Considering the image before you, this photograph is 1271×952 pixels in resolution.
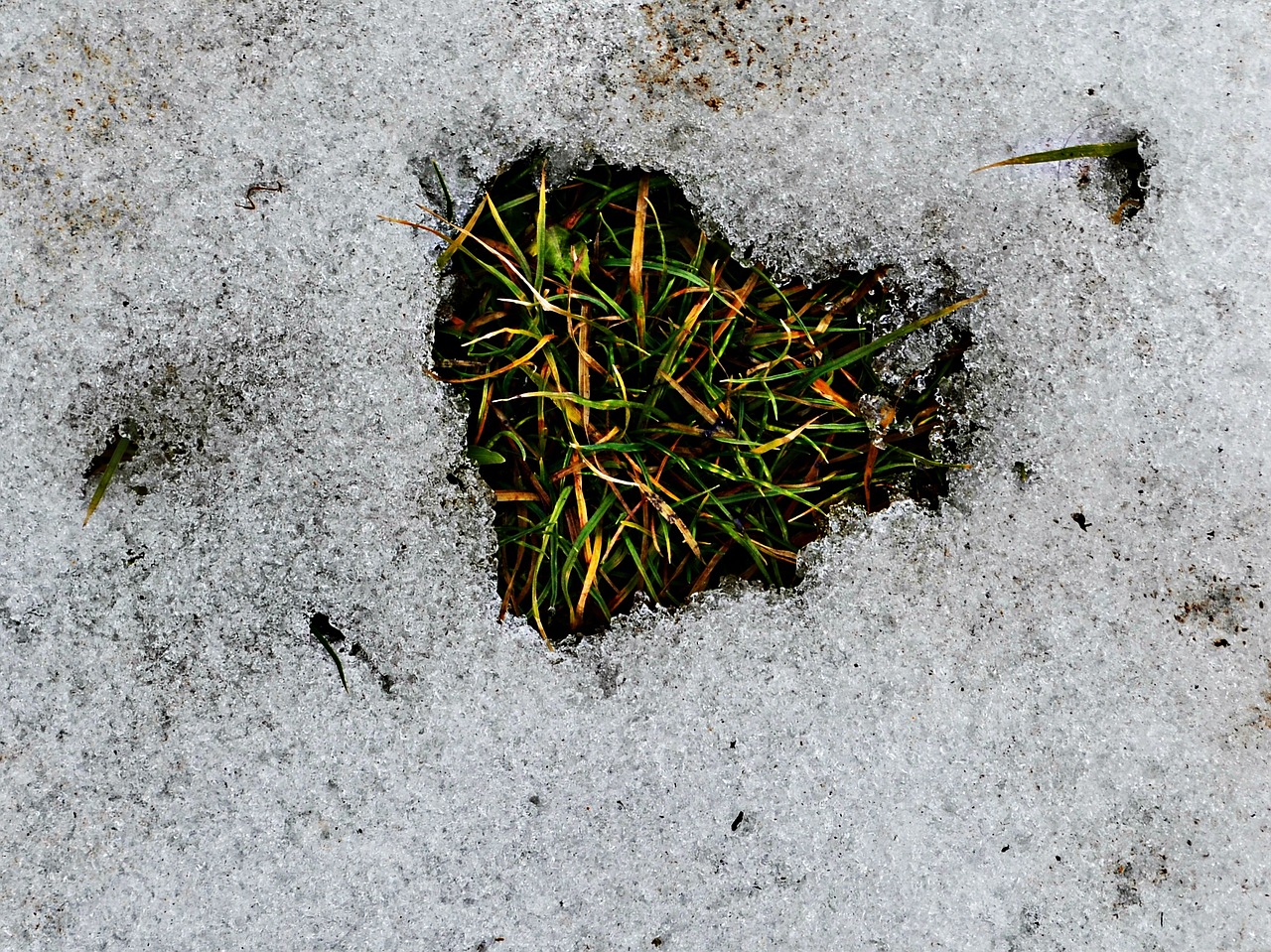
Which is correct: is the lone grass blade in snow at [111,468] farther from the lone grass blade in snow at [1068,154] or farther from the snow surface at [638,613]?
the lone grass blade in snow at [1068,154]

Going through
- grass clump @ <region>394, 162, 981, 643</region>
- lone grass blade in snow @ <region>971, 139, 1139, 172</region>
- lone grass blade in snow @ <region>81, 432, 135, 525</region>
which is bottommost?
lone grass blade in snow @ <region>81, 432, 135, 525</region>

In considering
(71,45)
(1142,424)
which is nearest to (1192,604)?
(1142,424)

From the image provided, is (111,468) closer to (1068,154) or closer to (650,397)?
(650,397)

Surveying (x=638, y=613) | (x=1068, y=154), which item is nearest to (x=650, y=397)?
(x=638, y=613)

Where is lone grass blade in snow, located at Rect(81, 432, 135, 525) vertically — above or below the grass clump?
below

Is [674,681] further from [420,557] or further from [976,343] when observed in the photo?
[976,343]

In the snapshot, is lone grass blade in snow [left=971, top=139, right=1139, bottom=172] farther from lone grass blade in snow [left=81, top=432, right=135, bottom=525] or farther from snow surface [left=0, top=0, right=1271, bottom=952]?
lone grass blade in snow [left=81, top=432, right=135, bottom=525]

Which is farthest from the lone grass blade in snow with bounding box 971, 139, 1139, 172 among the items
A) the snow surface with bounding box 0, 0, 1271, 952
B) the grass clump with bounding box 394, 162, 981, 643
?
the grass clump with bounding box 394, 162, 981, 643
